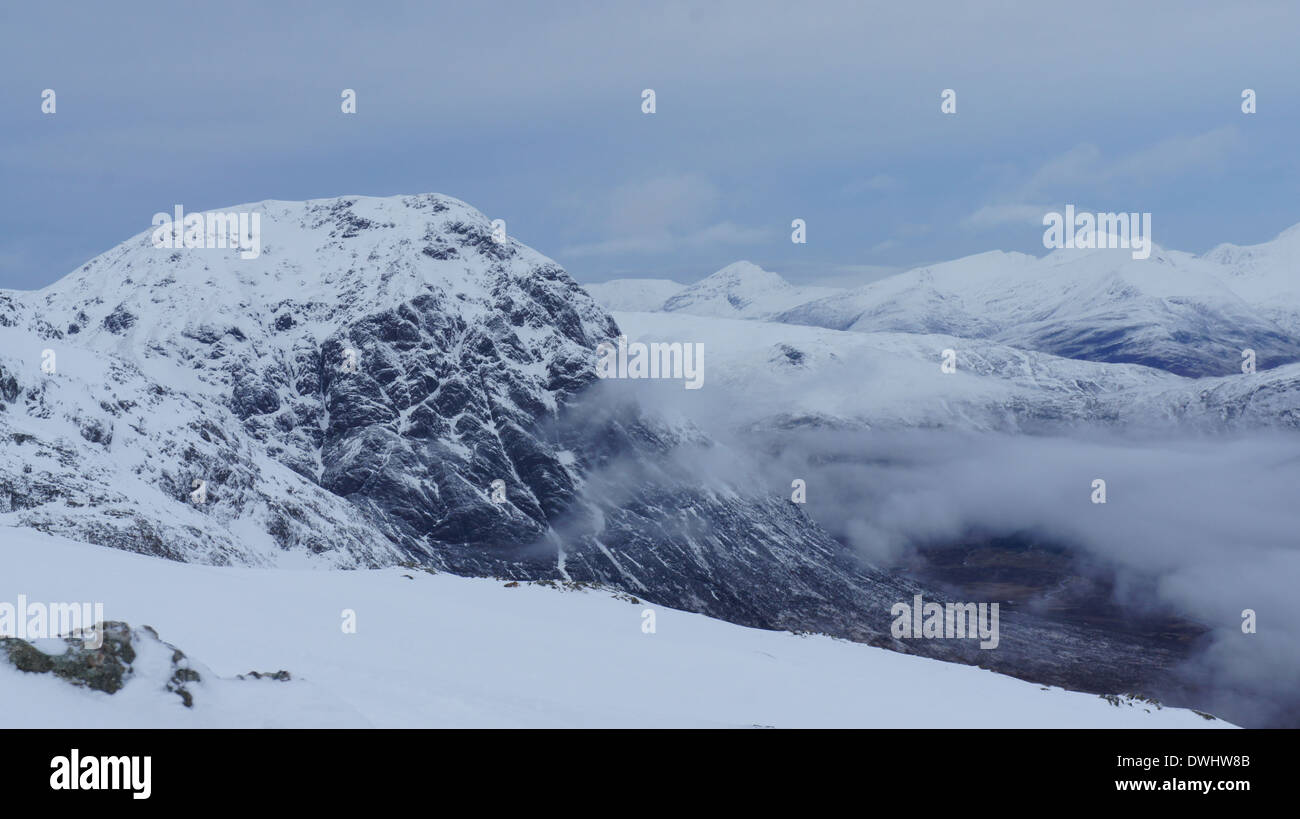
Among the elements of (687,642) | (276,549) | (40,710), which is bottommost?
(276,549)

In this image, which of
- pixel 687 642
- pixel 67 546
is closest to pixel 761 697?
pixel 687 642

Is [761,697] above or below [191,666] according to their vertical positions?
below
